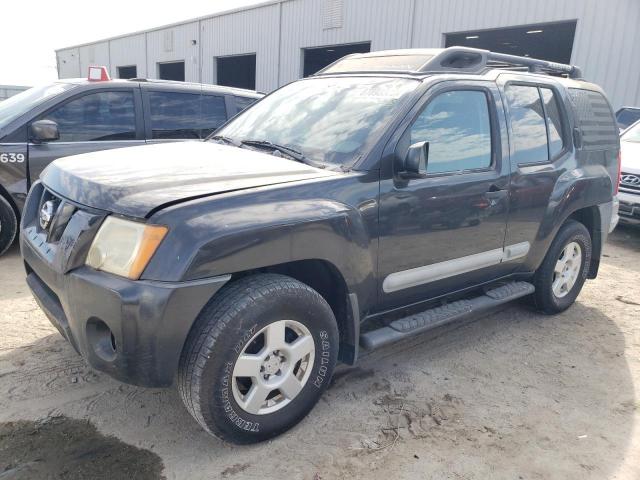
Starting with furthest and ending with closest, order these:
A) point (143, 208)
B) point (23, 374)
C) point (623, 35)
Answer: point (623, 35) < point (23, 374) < point (143, 208)

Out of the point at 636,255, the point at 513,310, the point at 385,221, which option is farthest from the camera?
the point at 636,255

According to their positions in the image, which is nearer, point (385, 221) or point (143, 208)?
point (143, 208)

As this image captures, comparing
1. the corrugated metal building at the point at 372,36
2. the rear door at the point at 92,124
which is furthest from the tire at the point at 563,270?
the corrugated metal building at the point at 372,36

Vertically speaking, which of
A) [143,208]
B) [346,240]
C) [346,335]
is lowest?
[346,335]

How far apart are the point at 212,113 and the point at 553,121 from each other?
11.7 ft

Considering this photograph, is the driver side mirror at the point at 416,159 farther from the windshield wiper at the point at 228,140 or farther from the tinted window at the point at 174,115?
the tinted window at the point at 174,115

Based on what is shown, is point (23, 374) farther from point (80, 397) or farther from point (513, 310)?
point (513, 310)

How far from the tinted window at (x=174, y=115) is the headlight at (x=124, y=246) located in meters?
3.48

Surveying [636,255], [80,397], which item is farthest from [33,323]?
[636,255]

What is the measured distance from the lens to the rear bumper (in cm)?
214

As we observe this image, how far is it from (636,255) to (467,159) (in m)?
4.57

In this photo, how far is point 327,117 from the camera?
10.5 ft

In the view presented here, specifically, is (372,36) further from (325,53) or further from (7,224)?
(7,224)

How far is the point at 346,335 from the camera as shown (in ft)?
9.59
